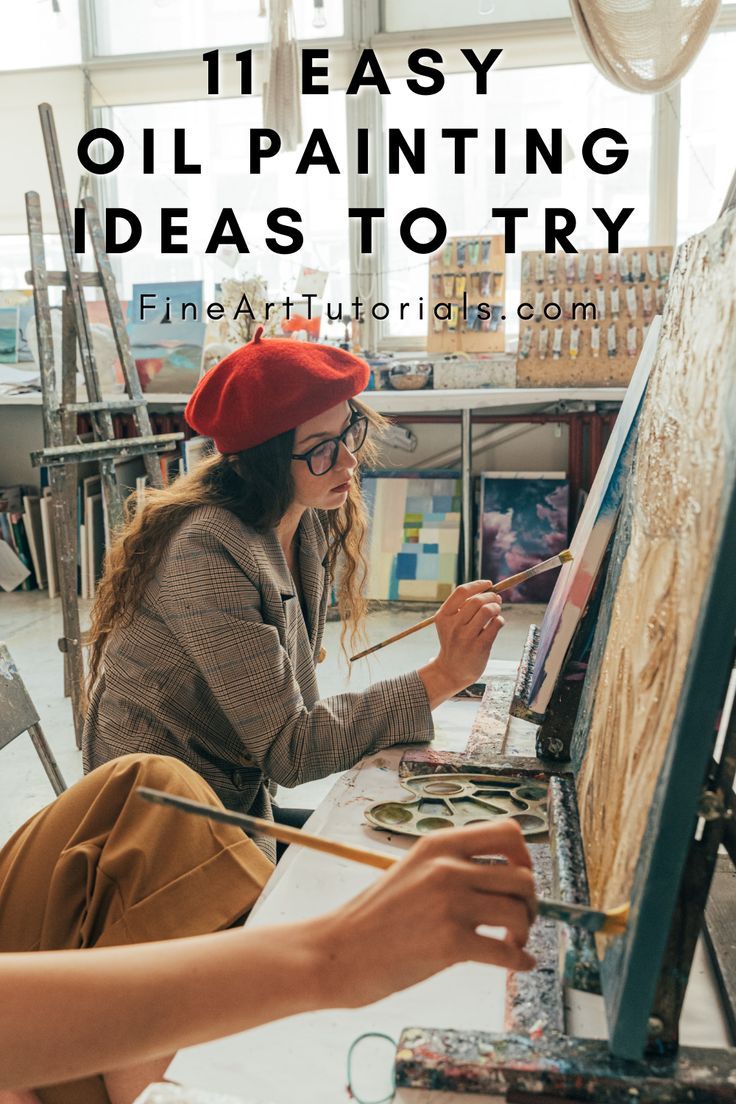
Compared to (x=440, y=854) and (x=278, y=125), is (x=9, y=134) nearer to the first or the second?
(x=278, y=125)

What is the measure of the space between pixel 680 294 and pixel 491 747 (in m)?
0.61

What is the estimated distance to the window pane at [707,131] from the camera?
4.32 metres

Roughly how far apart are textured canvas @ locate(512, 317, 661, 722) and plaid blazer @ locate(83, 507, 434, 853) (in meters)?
0.19

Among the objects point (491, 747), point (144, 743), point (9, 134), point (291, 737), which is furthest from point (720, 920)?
point (9, 134)

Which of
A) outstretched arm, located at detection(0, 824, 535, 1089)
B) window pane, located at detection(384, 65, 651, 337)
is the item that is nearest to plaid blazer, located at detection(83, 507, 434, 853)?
outstretched arm, located at detection(0, 824, 535, 1089)

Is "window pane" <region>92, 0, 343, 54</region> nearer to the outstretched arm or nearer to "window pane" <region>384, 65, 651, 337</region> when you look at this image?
"window pane" <region>384, 65, 651, 337</region>

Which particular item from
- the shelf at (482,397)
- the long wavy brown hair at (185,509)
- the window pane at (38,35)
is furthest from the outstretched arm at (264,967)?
the window pane at (38,35)

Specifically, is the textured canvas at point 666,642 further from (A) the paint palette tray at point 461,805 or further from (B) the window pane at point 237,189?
(B) the window pane at point 237,189

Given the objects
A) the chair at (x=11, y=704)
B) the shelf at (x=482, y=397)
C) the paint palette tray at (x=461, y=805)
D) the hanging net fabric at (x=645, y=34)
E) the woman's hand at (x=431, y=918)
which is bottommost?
the chair at (x=11, y=704)

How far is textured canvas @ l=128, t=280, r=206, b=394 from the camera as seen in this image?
15.8ft

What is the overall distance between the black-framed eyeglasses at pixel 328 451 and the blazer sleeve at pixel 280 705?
28 cm

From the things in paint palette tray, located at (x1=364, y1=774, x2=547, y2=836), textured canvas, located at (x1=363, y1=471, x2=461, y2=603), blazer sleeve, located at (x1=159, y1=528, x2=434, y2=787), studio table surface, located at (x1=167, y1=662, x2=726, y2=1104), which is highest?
blazer sleeve, located at (x1=159, y1=528, x2=434, y2=787)

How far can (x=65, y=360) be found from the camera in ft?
10.8

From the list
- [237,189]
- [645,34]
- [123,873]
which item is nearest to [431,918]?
[123,873]
